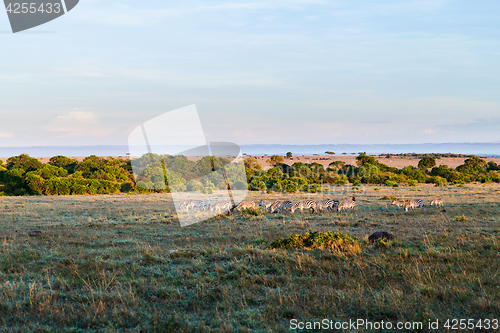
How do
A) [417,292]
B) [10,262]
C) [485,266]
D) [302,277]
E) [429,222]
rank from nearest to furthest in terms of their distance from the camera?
[417,292], [302,277], [485,266], [10,262], [429,222]

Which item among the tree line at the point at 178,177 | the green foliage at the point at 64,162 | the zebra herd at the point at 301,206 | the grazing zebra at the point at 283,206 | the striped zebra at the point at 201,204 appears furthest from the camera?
the green foliage at the point at 64,162

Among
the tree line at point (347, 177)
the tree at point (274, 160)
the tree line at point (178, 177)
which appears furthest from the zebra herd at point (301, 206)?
the tree at point (274, 160)

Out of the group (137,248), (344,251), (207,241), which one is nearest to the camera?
(344,251)

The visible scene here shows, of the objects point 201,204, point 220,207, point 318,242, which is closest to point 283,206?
point 220,207

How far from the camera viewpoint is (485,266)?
8.03 m

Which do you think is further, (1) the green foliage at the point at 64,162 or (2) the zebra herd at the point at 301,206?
(1) the green foliage at the point at 64,162

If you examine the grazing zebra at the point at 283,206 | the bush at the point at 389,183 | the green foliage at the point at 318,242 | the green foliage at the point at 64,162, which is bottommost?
the bush at the point at 389,183

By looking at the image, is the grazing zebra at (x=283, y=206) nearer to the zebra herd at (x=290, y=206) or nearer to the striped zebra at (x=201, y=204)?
the zebra herd at (x=290, y=206)

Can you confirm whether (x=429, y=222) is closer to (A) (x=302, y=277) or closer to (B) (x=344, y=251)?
(B) (x=344, y=251)

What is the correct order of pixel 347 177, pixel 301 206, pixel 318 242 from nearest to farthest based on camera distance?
pixel 318 242 < pixel 301 206 < pixel 347 177

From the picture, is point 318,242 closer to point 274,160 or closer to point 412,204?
point 412,204

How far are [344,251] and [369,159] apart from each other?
2818 inches

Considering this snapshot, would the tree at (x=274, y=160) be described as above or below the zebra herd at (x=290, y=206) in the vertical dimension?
above

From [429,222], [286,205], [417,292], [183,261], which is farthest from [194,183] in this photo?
[417,292]
